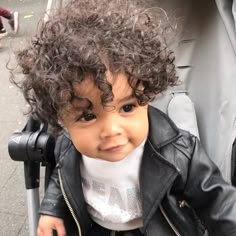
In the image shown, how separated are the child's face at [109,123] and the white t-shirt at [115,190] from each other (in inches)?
5.5

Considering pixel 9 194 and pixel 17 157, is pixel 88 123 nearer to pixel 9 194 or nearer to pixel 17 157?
pixel 17 157

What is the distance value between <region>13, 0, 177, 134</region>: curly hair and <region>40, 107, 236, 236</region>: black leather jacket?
0.17 m

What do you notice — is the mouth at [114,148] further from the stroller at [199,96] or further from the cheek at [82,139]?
the stroller at [199,96]

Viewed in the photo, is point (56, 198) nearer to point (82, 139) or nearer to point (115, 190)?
point (115, 190)

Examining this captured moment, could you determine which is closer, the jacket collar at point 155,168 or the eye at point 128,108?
the eye at point 128,108

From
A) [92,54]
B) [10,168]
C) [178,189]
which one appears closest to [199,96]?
[178,189]

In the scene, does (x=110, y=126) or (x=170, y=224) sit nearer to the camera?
(x=110, y=126)

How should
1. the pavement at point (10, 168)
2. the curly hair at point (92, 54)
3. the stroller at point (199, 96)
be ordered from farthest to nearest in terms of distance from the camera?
the pavement at point (10, 168) → the stroller at point (199, 96) → the curly hair at point (92, 54)

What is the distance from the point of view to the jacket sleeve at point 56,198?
1354 millimetres

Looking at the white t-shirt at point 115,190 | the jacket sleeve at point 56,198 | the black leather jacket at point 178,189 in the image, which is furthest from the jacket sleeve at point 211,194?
the jacket sleeve at point 56,198

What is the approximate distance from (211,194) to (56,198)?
1.59 ft

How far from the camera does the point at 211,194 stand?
1.18 m

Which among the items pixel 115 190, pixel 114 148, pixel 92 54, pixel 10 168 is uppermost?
pixel 92 54

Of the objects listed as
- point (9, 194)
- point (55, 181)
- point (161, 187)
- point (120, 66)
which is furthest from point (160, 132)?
point (9, 194)
